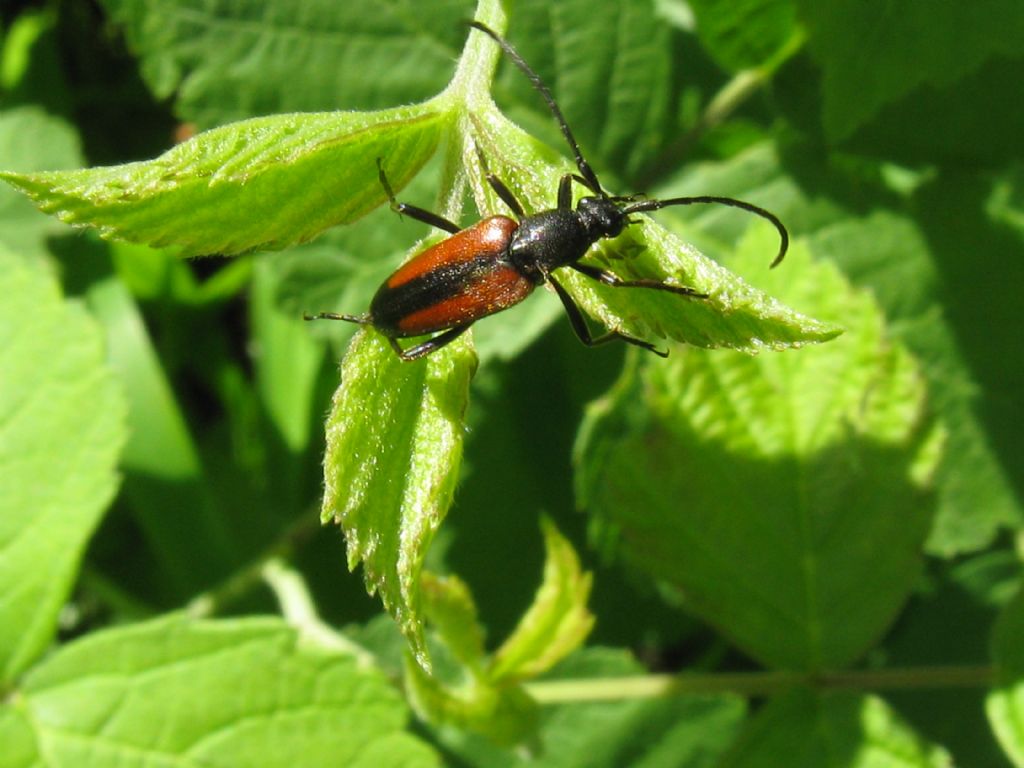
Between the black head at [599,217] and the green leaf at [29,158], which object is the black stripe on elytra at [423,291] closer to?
the black head at [599,217]

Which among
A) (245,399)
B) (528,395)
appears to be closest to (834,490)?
(528,395)

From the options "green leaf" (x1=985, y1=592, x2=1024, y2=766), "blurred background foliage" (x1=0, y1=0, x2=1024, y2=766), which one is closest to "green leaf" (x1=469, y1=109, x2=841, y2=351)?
"blurred background foliage" (x1=0, y1=0, x2=1024, y2=766)

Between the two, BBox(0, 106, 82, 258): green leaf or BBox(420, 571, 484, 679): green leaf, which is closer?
BBox(420, 571, 484, 679): green leaf

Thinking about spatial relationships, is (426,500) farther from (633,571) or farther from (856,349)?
(633,571)

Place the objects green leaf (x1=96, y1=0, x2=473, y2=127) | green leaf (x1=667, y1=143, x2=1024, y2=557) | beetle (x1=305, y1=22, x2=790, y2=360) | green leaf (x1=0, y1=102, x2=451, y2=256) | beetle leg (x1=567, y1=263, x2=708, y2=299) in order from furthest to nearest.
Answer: green leaf (x1=667, y1=143, x2=1024, y2=557) → green leaf (x1=96, y1=0, x2=473, y2=127) → beetle (x1=305, y1=22, x2=790, y2=360) → beetle leg (x1=567, y1=263, x2=708, y2=299) → green leaf (x1=0, y1=102, x2=451, y2=256)

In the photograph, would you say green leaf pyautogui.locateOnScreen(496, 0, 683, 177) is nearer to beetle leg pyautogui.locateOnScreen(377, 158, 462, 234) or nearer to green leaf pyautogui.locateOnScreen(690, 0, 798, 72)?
green leaf pyautogui.locateOnScreen(690, 0, 798, 72)

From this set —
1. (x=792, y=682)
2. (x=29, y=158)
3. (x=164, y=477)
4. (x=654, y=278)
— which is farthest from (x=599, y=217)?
(x=29, y=158)
